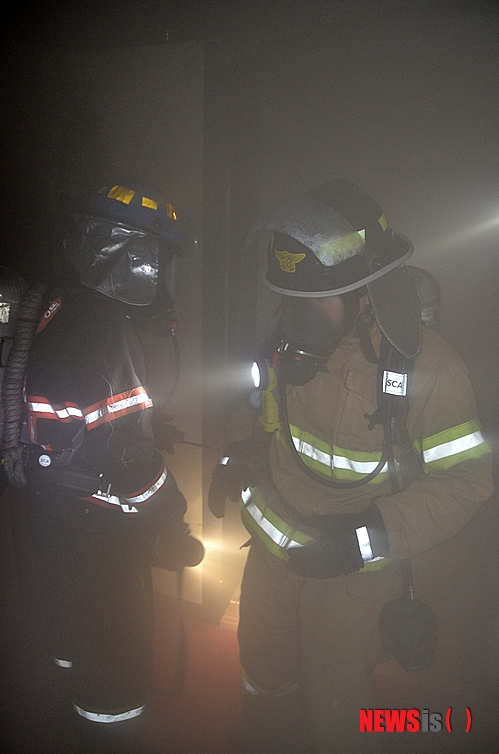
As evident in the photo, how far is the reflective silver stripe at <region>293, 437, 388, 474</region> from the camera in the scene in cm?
145

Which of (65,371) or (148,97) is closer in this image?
(65,371)

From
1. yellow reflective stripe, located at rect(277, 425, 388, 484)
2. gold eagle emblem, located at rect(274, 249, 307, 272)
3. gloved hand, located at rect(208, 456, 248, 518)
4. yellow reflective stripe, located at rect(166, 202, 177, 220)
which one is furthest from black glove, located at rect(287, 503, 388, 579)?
yellow reflective stripe, located at rect(166, 202, 177, 220)

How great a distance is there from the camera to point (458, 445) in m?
1.34

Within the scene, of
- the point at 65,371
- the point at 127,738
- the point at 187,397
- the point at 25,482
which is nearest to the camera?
the point at 65,371

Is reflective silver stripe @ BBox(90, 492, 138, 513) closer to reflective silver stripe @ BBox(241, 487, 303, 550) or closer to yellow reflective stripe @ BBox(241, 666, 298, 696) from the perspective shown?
reflective silver stripe @ BBox(241, 487, 303, 550)

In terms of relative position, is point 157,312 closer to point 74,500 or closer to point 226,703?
point 74,500

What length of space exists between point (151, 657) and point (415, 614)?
1.07 m

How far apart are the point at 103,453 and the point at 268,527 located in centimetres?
62

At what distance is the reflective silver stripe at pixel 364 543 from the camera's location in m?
1.34

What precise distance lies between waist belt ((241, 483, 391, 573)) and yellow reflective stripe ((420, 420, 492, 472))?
39 cm

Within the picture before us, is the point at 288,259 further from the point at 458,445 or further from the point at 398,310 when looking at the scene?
the point at 458,445

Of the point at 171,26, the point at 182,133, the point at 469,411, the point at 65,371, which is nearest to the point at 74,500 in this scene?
the point at 65,371

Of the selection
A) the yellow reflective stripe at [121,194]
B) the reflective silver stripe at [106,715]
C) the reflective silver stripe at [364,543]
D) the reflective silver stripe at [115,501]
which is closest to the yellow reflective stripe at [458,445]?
the reflective silver stripe at [364,543]

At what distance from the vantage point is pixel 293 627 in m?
1.63
